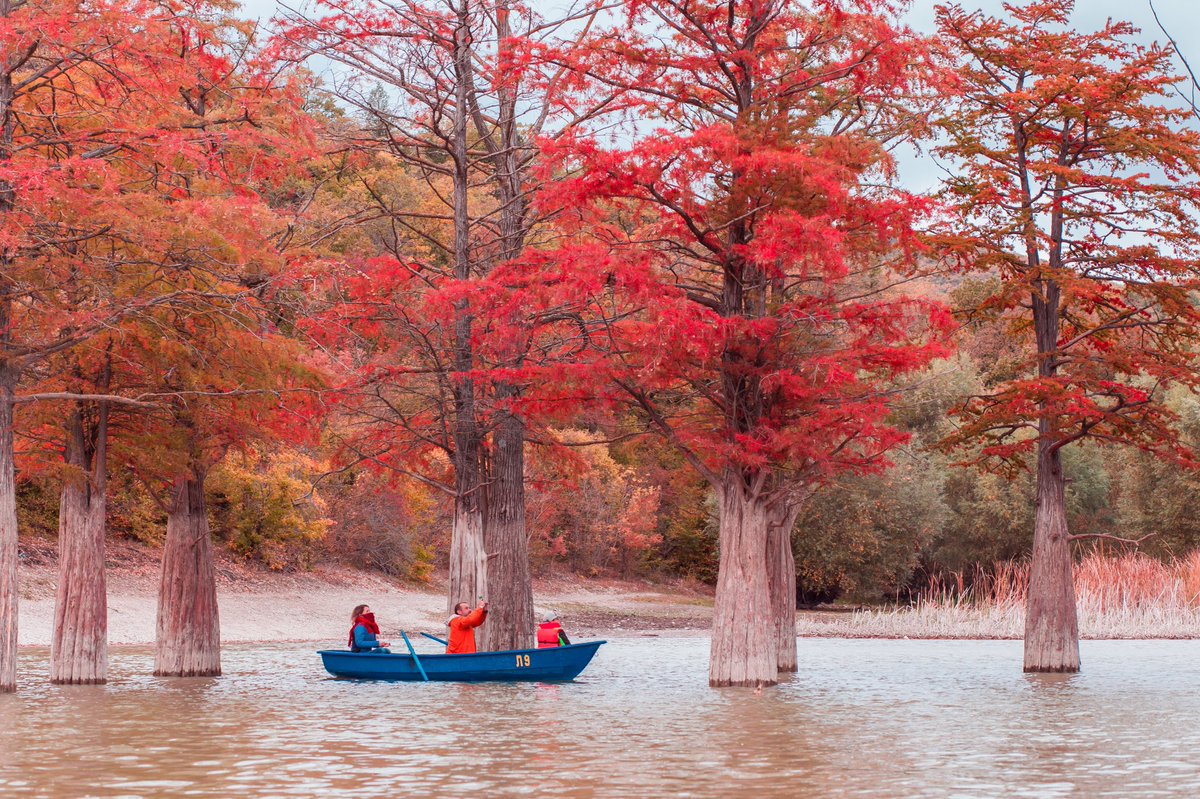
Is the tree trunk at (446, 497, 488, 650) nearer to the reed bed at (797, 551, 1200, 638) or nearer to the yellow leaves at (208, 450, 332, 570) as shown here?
the yellow leaves at (208, 450, 332, 570)

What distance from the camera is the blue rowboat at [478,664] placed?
25.7m

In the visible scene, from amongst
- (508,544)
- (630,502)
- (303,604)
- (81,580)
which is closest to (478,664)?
(508,544)

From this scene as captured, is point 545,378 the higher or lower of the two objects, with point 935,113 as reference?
lower

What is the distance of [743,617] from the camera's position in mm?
24266

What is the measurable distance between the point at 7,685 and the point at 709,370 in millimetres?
12551

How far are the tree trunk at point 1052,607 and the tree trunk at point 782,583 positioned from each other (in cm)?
477

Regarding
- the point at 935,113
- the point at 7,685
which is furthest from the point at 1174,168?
the point at 7,685

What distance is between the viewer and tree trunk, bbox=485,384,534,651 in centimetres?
2834

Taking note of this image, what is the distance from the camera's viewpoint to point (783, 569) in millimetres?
28953

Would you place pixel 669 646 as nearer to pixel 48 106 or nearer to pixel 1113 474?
pixel 48 106

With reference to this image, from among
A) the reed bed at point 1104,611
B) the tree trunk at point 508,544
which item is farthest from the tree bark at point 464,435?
the reed bed at point 1104,611

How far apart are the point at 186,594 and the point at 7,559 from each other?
16.0 ft

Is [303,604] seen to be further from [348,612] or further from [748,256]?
[748,256]

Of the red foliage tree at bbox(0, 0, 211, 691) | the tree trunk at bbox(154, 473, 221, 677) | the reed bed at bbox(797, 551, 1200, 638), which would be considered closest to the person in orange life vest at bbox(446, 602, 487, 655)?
the tree trunk at bbox(154, 473, 221, 677)
